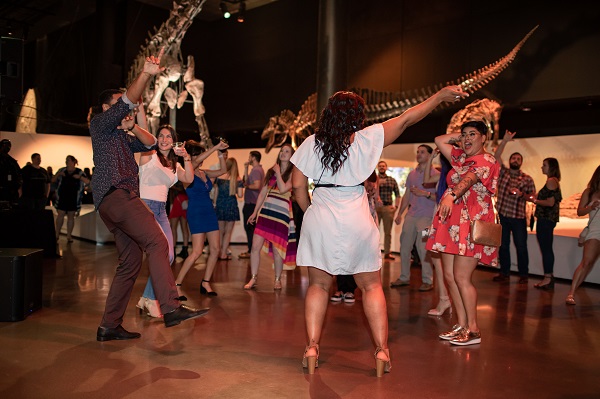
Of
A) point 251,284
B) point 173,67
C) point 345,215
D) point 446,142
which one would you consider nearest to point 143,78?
point 345,215

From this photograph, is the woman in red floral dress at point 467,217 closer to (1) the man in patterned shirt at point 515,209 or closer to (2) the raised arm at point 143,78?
(2) the raised arm at point 143,78

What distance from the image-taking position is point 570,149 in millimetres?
10250

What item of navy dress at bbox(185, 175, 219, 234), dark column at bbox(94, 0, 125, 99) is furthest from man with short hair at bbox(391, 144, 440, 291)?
dark column at bbox(94, 0, 125, 99)

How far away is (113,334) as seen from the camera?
4.00m

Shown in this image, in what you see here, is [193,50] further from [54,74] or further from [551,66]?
[551,66]

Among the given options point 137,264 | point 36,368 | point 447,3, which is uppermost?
point 447,3

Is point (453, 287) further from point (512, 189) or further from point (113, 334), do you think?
point (512, 189)

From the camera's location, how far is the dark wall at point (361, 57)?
974 centimetres

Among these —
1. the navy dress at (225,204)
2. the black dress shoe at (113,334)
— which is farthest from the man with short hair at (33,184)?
the black dress shoe at (113,334)

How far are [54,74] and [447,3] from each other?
9.58 m

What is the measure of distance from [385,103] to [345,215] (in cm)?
873

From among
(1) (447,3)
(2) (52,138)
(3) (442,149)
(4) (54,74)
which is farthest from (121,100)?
(4) (54,74)

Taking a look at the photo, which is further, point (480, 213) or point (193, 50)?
point (193, 50)

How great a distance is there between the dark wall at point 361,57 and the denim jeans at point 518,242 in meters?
2.97
